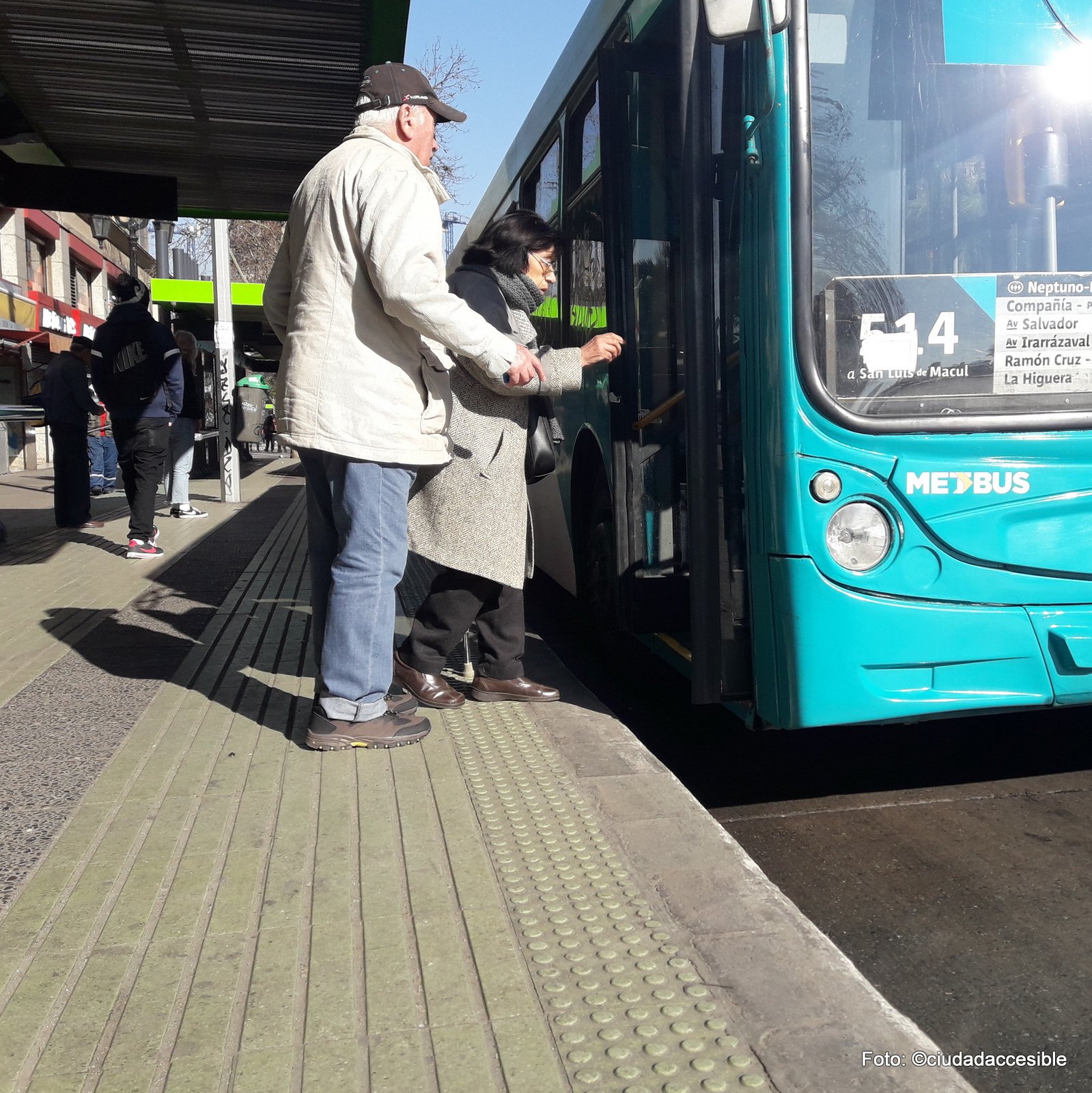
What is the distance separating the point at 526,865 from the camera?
294 centimetres

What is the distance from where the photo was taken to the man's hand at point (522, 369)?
3727 mm

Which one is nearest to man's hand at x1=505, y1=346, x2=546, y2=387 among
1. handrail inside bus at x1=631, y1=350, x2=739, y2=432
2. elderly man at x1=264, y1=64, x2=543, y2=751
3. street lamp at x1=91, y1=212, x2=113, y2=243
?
elderly man at x1=264, y1=64, x2=543, y2=751

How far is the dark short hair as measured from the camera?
4.34 metres

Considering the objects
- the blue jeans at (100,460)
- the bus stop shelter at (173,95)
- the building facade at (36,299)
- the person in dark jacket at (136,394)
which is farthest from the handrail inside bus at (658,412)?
the building facade at (36,299)

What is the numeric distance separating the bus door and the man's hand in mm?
721

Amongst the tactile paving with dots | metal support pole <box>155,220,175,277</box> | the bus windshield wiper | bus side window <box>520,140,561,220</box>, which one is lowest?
the tactile paving with dots

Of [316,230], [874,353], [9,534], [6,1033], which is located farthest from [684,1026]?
[9,534]

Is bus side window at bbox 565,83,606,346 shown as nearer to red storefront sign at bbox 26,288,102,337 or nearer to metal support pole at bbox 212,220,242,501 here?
metal support pole at bbox 212,220,242,501

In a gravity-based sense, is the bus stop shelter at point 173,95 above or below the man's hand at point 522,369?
above

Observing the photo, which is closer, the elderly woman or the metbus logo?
the metbus logo

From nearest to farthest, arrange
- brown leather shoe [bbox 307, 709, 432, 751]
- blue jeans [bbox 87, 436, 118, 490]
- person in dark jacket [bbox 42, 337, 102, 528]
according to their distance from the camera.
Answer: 1. brown leather shoe [bbox 307, 709, 432, 751]
2. person in dark jacket [bbox 42, 337, 102, 528]
3. blue jeans [bbox 87, 436, 118, 490]

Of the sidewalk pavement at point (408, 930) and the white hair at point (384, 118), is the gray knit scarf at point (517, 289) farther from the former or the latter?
the sidewalk pavement at point (408, 930)

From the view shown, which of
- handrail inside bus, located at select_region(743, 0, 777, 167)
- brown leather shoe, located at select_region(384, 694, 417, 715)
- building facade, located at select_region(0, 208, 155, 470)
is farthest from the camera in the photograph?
building facade, located at select_region(0, 208, 155, 470)

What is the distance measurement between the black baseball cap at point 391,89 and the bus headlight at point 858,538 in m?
1.84
